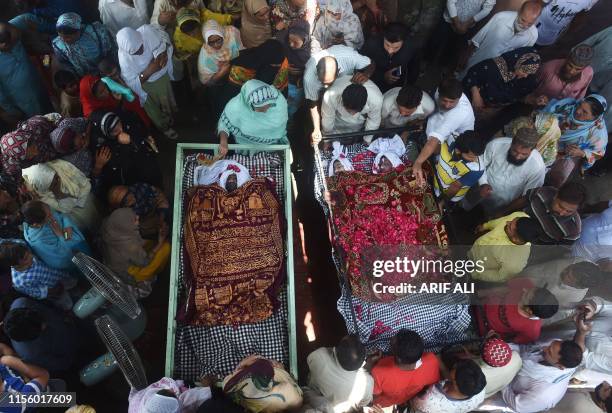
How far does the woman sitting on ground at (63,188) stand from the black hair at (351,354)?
2468 millimetres

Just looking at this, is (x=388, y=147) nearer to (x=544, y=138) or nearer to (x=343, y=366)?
(x=544, y=138)

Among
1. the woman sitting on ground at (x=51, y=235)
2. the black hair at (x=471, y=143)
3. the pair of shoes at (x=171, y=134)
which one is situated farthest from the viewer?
the pair of shoes at (x=171, y=134)

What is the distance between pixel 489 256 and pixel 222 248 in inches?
92.6

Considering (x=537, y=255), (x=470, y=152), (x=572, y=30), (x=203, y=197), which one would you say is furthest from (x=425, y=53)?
(x=203, y=197)

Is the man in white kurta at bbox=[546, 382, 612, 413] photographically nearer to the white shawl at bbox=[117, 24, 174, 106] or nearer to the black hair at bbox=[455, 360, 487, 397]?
the black hair at bbox=[455, 360, 487, 397]

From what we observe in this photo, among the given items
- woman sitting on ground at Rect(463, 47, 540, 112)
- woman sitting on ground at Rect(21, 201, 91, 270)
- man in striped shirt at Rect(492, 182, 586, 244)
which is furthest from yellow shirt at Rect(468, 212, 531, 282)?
woman sitting on ground at Rect(21, 201, 91, 270)

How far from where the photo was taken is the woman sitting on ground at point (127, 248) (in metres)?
3.66

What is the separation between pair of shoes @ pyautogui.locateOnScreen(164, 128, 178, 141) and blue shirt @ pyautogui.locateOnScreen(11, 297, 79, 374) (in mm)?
2533

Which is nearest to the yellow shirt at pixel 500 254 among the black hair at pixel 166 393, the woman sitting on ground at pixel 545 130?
the woman sitting on ground at pixel 545 130

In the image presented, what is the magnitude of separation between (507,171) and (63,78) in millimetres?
4308

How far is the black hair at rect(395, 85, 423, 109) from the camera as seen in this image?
4.25 metres

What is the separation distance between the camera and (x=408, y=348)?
11.0 feet

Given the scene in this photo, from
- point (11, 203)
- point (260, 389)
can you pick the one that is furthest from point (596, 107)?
point (11, 203)

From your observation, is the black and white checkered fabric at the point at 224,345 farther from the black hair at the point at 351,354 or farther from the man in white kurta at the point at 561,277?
the man in white kurta at the point at 561,277
